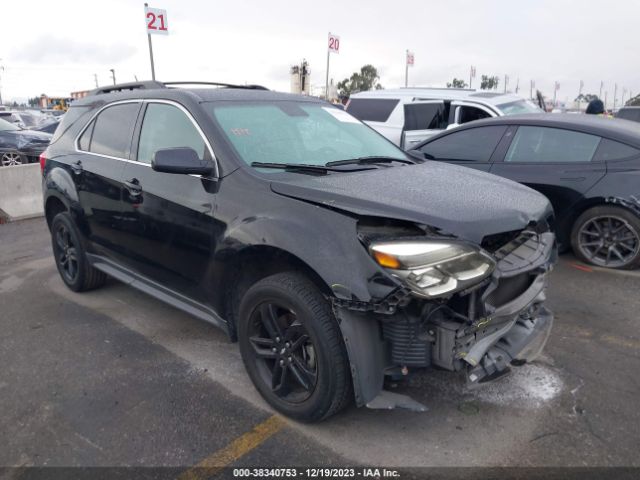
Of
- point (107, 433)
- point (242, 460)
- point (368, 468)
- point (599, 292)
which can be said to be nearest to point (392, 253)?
point (368, 468)

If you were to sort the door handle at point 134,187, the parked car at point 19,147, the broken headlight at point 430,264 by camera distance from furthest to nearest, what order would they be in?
the parked car at point 19,147, the door handle at point 134,187, the broken headlight at point 430,264

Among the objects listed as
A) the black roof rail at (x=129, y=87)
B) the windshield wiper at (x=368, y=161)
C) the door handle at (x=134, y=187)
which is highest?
the black roof rail at (x=129, y=87)

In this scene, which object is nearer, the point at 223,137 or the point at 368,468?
the point at 368,468

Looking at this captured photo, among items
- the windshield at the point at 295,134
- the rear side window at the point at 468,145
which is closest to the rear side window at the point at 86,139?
the windshield at the point at 295,134

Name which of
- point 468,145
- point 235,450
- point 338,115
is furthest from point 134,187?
point 468,145

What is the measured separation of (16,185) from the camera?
8.51 m

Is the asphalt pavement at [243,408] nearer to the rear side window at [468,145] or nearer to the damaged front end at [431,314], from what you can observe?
the damaged front end at [431,314]

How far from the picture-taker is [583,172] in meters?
5.23

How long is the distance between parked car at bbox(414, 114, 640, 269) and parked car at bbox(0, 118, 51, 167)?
36.3ft

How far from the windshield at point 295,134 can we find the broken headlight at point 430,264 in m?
1.17

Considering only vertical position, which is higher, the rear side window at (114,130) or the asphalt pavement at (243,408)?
the rear side window at (114,130)

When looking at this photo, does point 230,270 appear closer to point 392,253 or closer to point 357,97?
point 392,253

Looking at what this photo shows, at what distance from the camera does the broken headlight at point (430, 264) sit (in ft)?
7.71

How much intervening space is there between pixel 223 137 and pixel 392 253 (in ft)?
4.69
